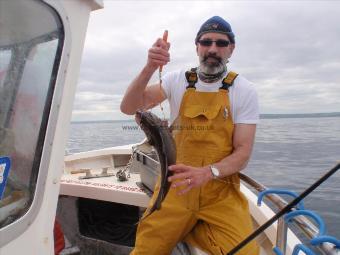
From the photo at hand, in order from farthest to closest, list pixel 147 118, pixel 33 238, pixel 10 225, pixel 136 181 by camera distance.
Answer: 1. pixel 136 181
2. pixel 147 118
3. pixel 33 238
4. pixel 10 225

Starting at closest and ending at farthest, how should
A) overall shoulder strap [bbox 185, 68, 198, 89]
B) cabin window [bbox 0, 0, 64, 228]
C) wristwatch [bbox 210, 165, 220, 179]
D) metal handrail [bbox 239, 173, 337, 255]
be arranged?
cabin window [bbox 0, 0, 64, 228] < metal handrail [bbox 239, 173, 337, 255] < wristwatch [bbox 210, 165, 220, 179] < overall shoulder strap [bbox 185, 68, 198, 89]

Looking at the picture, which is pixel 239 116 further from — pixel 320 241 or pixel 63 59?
pixel 63 59

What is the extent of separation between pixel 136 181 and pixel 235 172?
87.0 inches

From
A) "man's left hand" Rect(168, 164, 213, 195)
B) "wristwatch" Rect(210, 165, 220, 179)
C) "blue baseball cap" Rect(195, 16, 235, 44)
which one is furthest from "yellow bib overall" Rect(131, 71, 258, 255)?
"blue baseball cap" Rect(195, 16, 235, 44)

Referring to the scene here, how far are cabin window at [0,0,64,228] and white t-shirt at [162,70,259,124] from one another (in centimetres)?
169

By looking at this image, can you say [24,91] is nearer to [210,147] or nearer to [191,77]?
[210,147]

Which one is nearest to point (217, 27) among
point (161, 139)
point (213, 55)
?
point (213, 55)

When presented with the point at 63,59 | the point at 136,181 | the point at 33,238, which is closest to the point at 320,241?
the point at 33,238

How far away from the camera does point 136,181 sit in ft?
16.0

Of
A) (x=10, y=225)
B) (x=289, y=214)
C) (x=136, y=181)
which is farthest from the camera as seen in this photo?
(x=136, y=181)

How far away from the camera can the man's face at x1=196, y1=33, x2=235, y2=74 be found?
3066mm

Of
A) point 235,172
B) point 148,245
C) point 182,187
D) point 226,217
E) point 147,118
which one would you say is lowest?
point 148,245

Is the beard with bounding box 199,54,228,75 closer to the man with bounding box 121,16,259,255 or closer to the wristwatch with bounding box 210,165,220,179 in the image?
the man with bounding box 121,16,259,255

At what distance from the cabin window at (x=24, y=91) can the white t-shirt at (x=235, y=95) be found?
1.69 metres
